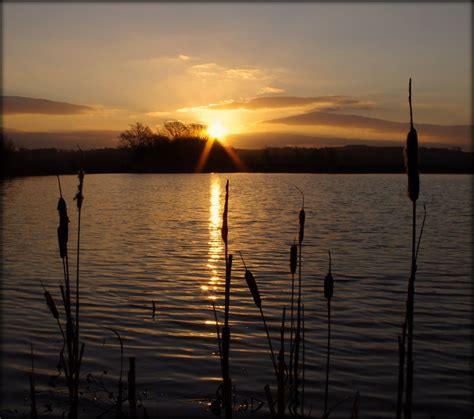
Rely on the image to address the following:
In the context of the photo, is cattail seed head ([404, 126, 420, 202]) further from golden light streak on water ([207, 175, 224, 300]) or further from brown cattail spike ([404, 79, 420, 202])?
golden light streak on water ([207, 175, 224, 300])

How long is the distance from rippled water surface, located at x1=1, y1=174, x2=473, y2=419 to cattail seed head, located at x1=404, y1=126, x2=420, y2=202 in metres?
4.03

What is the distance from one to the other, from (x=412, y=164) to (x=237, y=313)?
7.61 m

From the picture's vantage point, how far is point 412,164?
1.84 meters

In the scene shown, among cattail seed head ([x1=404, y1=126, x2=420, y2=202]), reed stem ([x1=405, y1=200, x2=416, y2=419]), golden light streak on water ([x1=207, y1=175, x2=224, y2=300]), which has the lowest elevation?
golden light streak on water ([x1=207, y1=175, x2=224, y2=300])

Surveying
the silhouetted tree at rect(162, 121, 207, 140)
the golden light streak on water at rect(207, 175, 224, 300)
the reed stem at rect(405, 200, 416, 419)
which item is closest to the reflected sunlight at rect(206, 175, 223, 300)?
the golden light streak on water at rect(207, 175, 224, 300)

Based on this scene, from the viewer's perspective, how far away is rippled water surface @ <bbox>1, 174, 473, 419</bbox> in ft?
19.8

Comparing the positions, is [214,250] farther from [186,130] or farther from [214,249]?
[186,130]

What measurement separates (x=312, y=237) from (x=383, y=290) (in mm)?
8533

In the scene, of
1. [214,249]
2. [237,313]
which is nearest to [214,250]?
[214,249]

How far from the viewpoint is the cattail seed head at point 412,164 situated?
181 centimetres

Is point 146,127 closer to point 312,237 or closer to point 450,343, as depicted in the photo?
point 312,237

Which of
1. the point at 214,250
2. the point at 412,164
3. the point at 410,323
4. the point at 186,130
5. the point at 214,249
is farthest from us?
the point at 186,130

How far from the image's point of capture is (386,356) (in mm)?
7168

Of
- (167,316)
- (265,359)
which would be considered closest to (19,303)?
(167,316)
